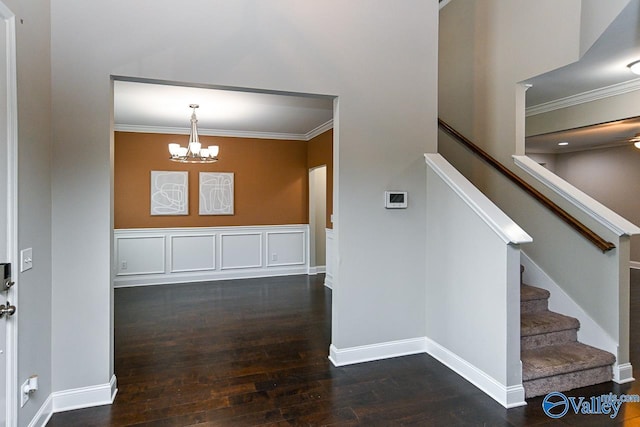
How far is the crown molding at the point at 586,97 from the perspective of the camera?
12.8 feet

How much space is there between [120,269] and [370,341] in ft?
15.1

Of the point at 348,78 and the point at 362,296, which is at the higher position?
the point at 348,78

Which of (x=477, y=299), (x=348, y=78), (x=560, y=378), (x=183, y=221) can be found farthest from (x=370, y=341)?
(x=183, y=221)

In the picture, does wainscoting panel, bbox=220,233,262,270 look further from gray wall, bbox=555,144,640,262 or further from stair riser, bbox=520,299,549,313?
gray wall, bbox=555,144,640,262

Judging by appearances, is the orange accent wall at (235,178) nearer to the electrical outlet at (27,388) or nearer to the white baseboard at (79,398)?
the white baseboard at (79,398)

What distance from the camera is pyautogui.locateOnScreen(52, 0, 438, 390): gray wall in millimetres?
2330

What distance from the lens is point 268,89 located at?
2777 mm

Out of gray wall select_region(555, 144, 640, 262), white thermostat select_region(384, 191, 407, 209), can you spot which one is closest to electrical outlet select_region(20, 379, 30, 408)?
white thermostat select_region(384, 191, 407, 209)

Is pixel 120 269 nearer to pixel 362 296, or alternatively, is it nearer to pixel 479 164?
pixel 362 296

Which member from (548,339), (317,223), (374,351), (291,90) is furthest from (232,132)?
(548,339)

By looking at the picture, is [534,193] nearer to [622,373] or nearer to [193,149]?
[622,373]

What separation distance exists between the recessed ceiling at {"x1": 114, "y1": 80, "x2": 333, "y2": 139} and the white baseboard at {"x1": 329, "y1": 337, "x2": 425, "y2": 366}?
240 centimetres

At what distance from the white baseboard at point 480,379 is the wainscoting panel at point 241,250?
13.1 ft

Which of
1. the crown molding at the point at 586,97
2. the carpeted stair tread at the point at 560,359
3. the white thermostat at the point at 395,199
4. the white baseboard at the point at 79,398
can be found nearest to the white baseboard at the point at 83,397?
the white baseboard at the point at 79,398
